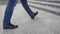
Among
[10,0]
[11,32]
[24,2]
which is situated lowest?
[11,32]

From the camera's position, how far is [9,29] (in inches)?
96.3

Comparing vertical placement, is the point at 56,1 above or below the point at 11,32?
below

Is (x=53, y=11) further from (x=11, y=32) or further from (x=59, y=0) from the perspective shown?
Answer: (x=11, y=32)

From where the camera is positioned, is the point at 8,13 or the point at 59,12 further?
the point at 59,12

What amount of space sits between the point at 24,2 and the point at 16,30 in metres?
0.76

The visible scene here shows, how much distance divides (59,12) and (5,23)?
171 cm

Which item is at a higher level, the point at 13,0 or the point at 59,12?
the point at 13,0

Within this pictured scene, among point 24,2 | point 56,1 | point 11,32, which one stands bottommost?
point 56,1

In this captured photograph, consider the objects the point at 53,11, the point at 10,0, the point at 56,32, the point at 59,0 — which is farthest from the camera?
the point at 59,0

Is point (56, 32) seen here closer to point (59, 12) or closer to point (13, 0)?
point (13, 0)

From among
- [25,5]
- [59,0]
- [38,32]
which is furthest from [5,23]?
[59,0]

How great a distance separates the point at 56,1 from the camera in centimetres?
473

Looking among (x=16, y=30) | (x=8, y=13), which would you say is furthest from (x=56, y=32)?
(x=8, y=13)

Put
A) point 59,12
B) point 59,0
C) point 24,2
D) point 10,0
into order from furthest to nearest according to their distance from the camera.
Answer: point 59,0
point 59,12
point 24,2
point 10,0
